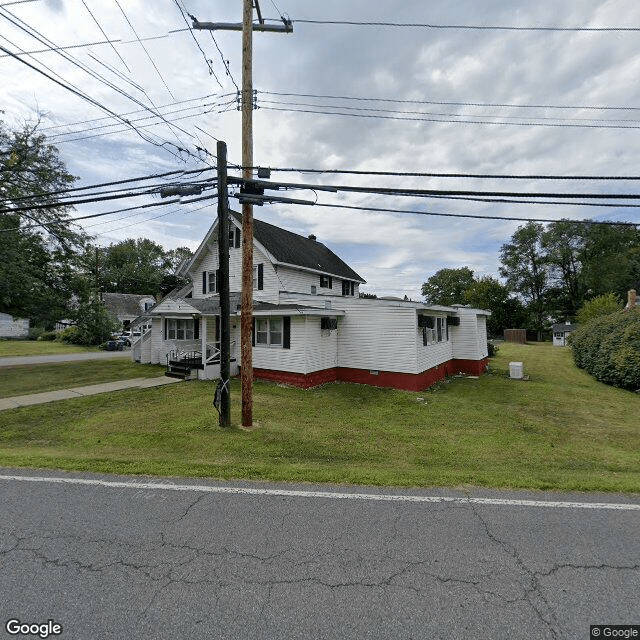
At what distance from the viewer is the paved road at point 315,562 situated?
108 inches

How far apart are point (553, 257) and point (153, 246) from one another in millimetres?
67592

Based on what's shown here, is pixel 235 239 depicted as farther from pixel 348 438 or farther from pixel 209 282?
pixel 348 438

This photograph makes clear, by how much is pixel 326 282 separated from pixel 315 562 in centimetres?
2009

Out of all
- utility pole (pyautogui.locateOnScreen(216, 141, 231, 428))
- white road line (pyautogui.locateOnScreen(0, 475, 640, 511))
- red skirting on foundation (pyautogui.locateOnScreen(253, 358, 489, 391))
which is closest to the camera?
white road line (pyautogui.locateOnScreen(0, 475, 640, 511))

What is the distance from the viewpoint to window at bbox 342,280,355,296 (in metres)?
25.8

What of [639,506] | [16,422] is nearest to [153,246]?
[16,422]

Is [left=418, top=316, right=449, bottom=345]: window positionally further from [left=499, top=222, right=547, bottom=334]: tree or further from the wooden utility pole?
[left=499, top=222, right=547, bottom=334]: tree

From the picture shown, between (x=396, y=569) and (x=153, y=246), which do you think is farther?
(x=153, y=246)

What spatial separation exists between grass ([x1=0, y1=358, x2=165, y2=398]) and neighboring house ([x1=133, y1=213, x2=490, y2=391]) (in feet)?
4.81

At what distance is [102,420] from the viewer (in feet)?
30.2

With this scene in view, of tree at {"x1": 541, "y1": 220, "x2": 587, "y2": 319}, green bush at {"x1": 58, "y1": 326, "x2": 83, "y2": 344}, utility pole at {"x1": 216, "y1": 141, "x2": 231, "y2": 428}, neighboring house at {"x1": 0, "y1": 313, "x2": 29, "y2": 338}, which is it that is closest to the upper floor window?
utility pole at {"x1": 216, "y1": 141, "x2": 231, "y2": 428}

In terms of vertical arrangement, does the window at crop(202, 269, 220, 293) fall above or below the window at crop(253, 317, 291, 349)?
above

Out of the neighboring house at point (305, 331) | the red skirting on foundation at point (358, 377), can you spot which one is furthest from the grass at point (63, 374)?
the red skirting on foundation at point (358, 377)

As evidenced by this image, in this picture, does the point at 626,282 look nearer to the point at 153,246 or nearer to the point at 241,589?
the point at 241,589
